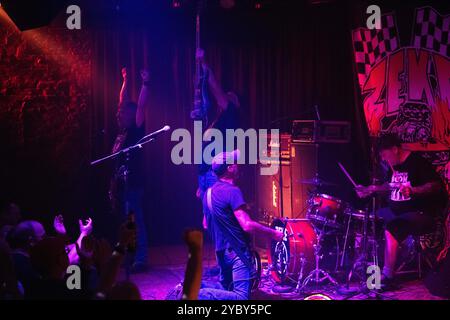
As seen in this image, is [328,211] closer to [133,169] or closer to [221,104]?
[221,104]

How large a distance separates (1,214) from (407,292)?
179 inches

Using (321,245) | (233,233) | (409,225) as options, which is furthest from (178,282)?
(409,225)

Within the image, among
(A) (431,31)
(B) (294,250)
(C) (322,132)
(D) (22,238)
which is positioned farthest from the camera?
(C) (322,132)

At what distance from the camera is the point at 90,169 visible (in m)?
8.05

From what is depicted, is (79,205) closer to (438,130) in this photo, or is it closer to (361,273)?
(361,273)

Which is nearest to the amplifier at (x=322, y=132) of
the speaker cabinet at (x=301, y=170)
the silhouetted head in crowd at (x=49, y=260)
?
the speaker cabinet at (x=301, y=170)

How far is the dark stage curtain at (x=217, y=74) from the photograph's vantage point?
816 cm

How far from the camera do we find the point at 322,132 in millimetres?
7191

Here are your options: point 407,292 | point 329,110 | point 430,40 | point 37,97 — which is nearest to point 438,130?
point 430,40

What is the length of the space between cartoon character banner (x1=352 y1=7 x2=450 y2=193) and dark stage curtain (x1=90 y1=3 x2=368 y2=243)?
48 cm

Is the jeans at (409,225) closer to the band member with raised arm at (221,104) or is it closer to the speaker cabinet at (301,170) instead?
the speaker cabinet at (301,170)

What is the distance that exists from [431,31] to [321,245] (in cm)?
326

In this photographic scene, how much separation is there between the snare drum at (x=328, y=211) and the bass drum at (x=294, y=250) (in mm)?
161

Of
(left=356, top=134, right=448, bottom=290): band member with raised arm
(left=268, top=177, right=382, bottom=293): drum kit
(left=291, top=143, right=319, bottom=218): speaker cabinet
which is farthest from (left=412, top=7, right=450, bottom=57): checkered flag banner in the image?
(left=268, top=177, right=382, bottom=293): drum kit
